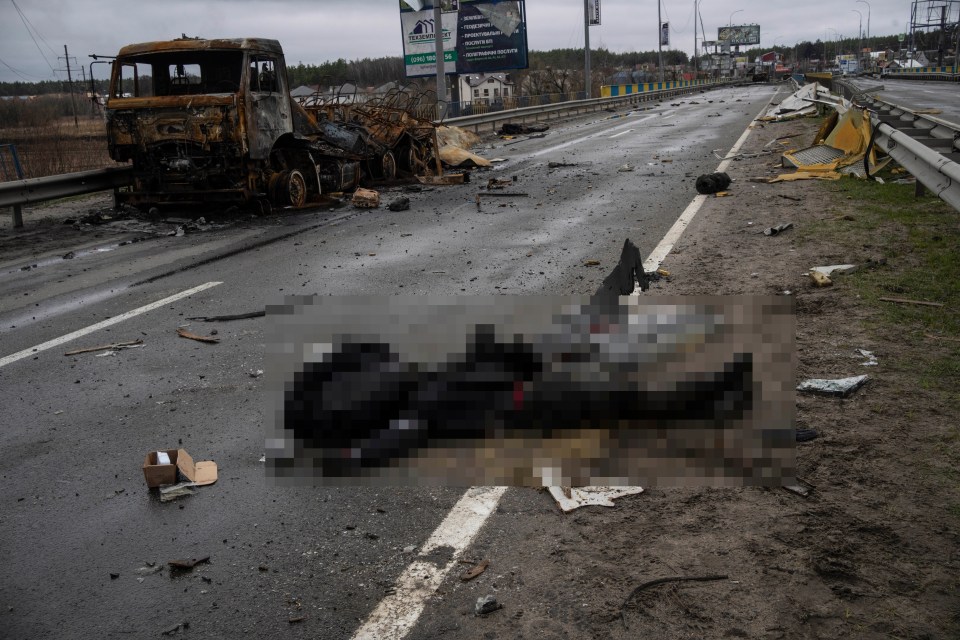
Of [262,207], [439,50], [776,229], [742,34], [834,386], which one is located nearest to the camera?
[834,386]

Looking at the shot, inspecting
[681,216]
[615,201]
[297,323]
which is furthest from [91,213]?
[297,323]

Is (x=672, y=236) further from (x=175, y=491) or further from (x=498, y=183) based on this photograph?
(x=175, y=491)

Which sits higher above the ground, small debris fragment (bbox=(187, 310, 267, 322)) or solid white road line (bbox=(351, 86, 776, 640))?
small debris fragment (bbox=(187, 310, 267, 322))

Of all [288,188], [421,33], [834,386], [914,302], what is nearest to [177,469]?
[834,386]

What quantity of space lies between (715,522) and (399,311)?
1878 mm

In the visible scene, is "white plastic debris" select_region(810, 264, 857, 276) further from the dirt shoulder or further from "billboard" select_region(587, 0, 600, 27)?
"billboard" select_region(587, 0, 600, 27)

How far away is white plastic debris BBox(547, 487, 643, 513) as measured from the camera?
3561 millimetres

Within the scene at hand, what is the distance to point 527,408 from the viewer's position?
3879 mm

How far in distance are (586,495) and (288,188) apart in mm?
10579

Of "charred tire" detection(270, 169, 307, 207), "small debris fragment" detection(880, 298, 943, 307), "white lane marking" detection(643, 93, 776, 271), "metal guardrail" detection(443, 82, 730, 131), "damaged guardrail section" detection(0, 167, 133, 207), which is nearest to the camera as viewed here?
"small debris fragment" detection(880, 298, 943, 307)

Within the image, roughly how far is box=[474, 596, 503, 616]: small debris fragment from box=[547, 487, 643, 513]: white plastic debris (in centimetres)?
75

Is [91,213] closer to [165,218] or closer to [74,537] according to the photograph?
[165,218]

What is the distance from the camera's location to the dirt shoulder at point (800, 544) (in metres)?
2.71

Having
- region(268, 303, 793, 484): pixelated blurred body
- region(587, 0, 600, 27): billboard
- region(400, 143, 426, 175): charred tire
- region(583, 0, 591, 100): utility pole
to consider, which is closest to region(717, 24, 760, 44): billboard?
region(587, 0, 600, 27): billboard
